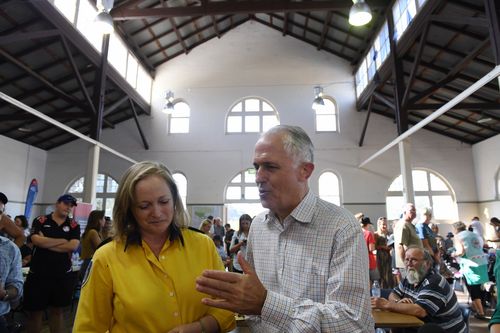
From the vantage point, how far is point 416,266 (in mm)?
2463

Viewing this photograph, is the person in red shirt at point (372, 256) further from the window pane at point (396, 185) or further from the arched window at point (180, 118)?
the arched window at point (180, 118)

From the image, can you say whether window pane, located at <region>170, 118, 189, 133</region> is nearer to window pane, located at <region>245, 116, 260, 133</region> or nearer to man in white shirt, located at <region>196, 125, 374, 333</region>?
window pane, located at <region>245, 116, 260, 133</region>

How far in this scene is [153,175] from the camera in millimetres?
1268

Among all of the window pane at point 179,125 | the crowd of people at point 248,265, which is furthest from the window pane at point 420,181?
the crowd of people at point 248,265

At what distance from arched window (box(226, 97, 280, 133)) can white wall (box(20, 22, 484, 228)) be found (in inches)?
10.4

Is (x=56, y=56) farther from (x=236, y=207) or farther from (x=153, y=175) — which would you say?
(x=153, y=175)

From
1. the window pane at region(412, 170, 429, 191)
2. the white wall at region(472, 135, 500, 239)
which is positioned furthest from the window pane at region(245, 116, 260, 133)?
the white wall at region(472, 135, 500, 239)

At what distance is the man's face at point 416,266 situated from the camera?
8.04 feet

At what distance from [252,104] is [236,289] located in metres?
12.1

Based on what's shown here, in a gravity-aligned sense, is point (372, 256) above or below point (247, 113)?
below

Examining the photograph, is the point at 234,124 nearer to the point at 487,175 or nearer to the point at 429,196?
Result: the point at 429,196

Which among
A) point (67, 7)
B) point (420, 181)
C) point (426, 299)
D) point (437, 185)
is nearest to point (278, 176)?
point (426, 299)

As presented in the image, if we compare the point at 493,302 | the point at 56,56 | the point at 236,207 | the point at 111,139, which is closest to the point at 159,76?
the point at 111,139

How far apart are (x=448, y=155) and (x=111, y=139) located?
1302 centimetres
